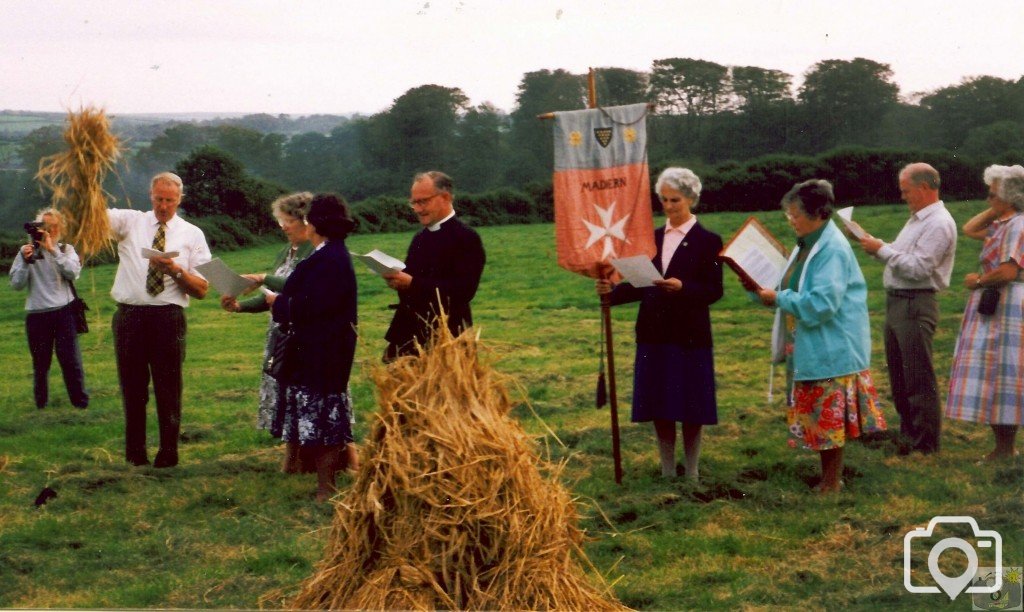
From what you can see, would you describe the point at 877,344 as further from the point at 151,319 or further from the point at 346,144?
the point at 151,319

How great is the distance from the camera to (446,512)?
4.40 meters

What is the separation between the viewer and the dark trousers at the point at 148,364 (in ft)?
25.5

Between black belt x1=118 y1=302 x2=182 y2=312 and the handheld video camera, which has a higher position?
the handheld video camera

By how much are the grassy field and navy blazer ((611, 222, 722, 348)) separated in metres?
0.88

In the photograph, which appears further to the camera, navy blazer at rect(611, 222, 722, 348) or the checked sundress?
the checked sundress

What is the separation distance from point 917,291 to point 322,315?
3.83 metres

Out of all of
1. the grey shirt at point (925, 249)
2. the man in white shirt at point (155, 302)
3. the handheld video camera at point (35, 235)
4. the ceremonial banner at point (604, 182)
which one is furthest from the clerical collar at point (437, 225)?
the handheld video camera at point (35, 235)

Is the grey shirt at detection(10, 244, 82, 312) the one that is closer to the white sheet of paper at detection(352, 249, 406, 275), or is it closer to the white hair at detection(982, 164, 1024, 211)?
the white sheet of paper at detection(352, 249, 406, 275)

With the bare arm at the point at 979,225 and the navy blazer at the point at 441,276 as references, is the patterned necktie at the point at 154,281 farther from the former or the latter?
the bare arm at the point at 979,225

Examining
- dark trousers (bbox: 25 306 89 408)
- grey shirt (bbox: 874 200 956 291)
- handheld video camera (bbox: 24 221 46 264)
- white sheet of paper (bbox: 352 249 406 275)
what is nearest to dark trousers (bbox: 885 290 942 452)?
grey shirt (bbox: 874 200 956 291)

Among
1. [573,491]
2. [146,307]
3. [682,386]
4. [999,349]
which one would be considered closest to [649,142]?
[682,386]

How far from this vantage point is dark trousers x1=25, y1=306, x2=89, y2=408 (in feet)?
32.3

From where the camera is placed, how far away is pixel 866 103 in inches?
330

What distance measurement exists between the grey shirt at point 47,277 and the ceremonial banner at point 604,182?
4.23 metres
